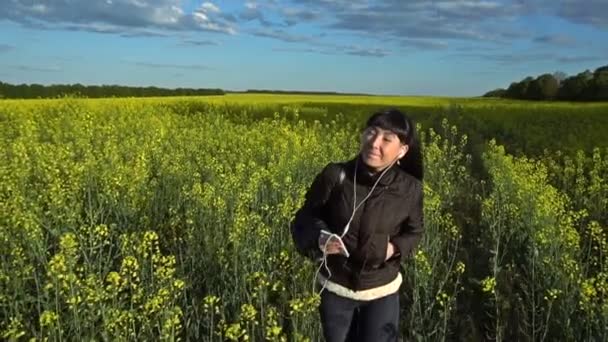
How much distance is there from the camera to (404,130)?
3.03m

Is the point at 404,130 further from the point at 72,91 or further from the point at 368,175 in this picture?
the point at 72,91

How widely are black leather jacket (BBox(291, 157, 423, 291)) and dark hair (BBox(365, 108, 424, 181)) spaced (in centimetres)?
8

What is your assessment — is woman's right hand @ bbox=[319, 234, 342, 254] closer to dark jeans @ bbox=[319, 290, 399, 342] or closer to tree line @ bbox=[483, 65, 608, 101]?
dark jeans @ bbox=[319, 290, 399, 342]

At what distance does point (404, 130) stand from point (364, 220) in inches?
18.4

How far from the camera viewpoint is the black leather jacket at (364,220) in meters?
3.05

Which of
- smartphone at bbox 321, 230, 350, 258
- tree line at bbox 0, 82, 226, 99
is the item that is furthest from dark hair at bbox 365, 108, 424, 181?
tree line at bbox 0, 82, 226, 99

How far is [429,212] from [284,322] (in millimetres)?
2009

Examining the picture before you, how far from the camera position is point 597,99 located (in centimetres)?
2373

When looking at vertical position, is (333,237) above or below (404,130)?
below

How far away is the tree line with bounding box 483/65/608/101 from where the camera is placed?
23.9 meters

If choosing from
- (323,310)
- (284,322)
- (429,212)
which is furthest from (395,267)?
(429,212)

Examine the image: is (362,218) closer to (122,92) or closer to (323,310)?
(323,310)

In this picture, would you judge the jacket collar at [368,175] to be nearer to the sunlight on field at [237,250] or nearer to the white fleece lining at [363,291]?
the white fleece lining at [363,291]

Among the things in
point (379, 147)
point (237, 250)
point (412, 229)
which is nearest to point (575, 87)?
point (237, 250)
